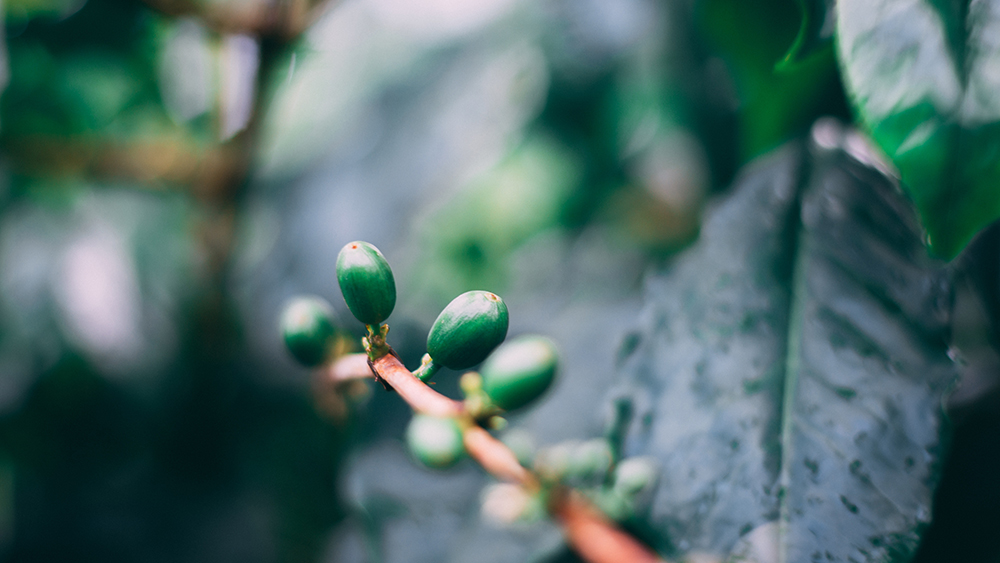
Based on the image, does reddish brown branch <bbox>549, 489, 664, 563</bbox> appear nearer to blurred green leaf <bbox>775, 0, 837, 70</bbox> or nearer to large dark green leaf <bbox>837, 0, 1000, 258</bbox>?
large dark green leaf <bbox>837, 0, 1000, 258</bbox>

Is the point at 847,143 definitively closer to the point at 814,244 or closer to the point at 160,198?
the point at 814,244

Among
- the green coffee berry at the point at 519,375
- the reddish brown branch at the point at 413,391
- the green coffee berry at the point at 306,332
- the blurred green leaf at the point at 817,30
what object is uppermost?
the green coffee berry at the point at 306,332

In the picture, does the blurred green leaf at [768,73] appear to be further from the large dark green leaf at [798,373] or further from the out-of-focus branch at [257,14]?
the out-of-focus branch at [257,14]

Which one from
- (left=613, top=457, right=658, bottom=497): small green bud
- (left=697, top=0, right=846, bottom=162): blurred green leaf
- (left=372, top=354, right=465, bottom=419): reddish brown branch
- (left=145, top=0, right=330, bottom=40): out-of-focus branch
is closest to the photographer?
(left=372, top=354, right=465, bottom=419): reddish brown branch

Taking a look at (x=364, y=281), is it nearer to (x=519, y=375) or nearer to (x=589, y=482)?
(x=519, y=375)

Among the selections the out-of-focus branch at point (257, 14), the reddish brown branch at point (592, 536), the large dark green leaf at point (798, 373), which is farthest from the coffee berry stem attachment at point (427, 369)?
the out-of-focus branch at point (257, 14)

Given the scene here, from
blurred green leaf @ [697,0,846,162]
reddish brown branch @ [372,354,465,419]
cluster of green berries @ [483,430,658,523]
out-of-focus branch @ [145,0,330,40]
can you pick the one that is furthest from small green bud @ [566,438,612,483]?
out-of-focus branch @ [145,0,330,40]
